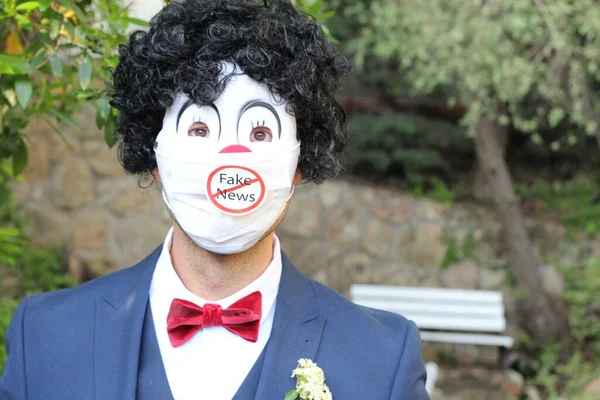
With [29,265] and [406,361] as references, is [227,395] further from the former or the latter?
[29,265]

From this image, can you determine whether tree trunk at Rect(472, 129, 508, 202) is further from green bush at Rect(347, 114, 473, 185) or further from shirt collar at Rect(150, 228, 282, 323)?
shirt collar at Rect(150, 228, 282, 323)

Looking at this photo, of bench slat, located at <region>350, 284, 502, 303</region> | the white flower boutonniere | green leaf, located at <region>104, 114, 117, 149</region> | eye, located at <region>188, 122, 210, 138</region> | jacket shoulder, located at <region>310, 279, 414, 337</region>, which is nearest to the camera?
the white flower boutonniere

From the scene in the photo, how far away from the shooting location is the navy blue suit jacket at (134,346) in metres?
1.92

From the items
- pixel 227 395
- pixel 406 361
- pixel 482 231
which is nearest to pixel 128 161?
pixel 227 395

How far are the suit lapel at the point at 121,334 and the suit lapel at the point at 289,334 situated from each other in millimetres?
293

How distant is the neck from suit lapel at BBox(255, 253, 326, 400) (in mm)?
99

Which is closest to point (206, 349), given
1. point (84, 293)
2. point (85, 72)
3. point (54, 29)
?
point (84, 293)

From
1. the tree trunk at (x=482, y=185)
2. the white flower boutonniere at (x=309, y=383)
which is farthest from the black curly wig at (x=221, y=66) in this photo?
the tree trunk at (x=482, y=185)

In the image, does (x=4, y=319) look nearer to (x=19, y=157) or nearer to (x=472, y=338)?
(x=19, y=157)

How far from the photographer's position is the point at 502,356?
567 cm

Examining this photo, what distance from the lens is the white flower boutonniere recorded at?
1854mm

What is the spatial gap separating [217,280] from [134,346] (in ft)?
0.81

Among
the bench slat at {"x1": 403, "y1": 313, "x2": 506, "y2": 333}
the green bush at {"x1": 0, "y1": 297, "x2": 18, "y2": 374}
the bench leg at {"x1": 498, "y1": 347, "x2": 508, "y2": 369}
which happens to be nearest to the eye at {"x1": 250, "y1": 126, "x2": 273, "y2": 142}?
the green bush at {"x1": 0, "y1": 297, "x2": 18, "y2": 374}

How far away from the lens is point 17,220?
5816 mm
